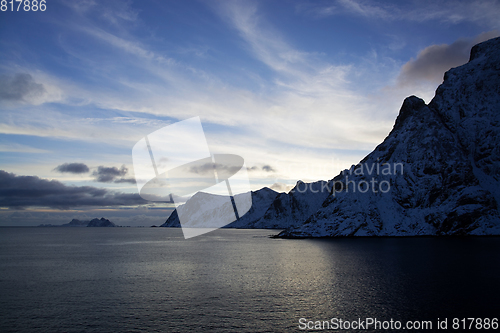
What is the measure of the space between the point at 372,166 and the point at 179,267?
135 m

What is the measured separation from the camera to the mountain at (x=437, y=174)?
457 ft

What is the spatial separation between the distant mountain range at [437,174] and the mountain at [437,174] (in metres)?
0.38

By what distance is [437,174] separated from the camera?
151m

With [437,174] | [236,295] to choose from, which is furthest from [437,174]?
[236,295]

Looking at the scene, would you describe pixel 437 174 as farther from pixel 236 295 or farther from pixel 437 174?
pixel 236 295

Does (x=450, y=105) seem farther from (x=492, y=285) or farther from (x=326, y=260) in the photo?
(x=492, y=285)

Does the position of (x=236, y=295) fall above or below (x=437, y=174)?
below

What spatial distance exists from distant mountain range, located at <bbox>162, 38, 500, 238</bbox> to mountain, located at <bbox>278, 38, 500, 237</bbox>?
1.25 feet

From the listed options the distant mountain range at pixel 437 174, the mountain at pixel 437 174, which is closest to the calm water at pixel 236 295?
the distant mountain range at pixel 437 174

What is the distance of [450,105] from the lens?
548 ft

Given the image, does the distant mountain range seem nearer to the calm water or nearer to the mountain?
the mountain

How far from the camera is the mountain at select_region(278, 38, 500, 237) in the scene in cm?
13938

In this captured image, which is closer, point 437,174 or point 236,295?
point 236,295

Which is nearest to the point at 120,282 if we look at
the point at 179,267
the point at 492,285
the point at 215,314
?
the point at 179,267
